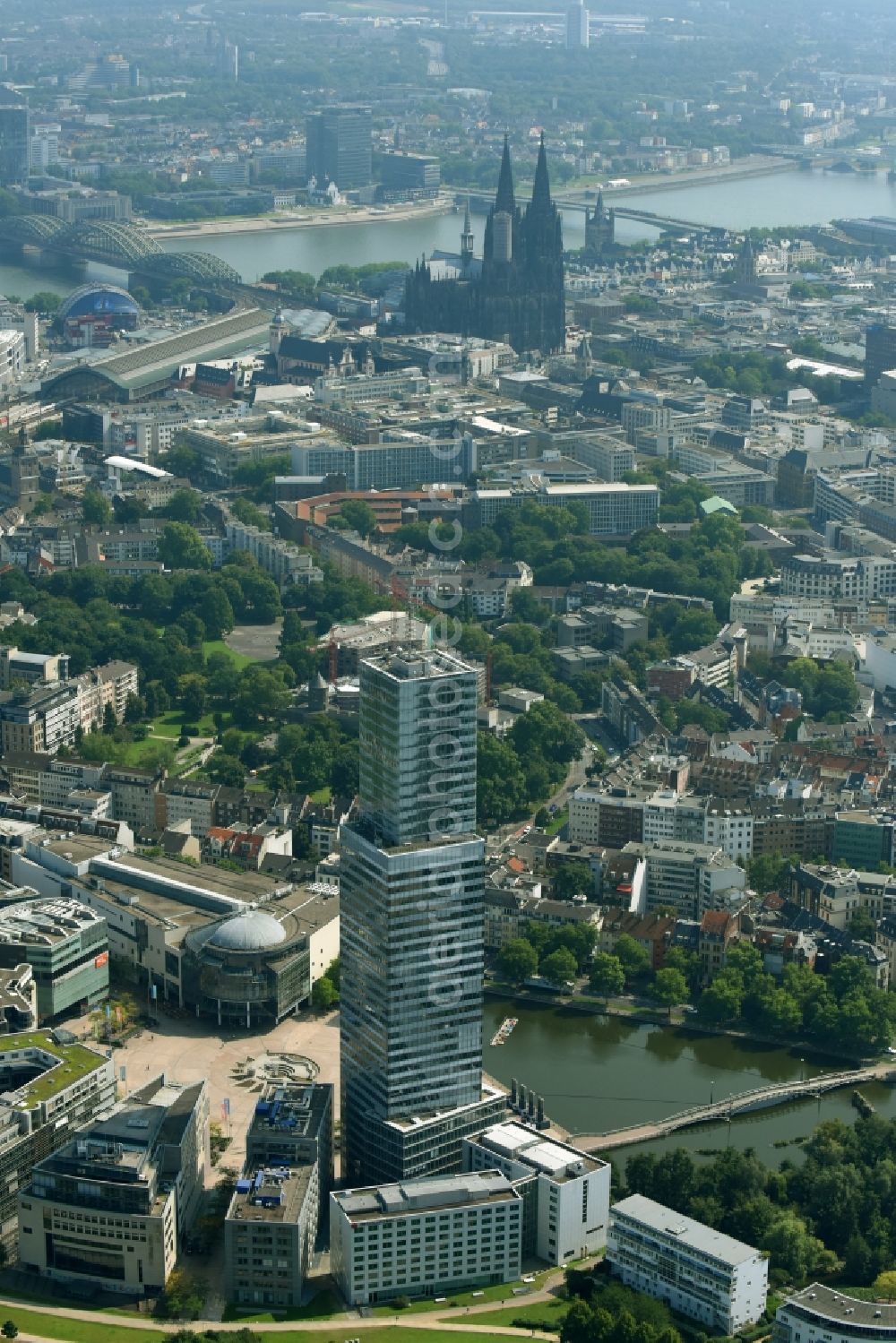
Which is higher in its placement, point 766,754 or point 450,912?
point 450,912

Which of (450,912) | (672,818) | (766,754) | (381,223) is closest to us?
(450,912)

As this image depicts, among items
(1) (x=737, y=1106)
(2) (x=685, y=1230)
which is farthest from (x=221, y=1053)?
(2) (x=685, y=1230)

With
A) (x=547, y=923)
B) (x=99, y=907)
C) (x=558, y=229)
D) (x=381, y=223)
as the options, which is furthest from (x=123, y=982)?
(x=381, y=223)

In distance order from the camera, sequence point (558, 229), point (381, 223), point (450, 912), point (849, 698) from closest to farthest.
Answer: point (450, 912) < point (849, 698) < point (558, 229) < point (381, 223)

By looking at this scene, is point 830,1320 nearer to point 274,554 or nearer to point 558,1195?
point 558,1195

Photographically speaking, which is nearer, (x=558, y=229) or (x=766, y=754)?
(x=766, y=754)

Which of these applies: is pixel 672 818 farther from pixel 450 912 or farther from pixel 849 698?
pixel 450 912
